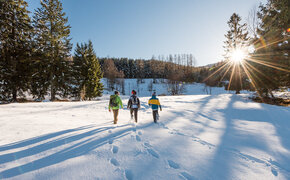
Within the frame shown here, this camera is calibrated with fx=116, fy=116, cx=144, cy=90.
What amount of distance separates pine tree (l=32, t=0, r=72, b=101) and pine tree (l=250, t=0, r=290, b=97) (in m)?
24.4

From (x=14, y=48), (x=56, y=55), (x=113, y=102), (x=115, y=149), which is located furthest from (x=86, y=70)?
(x=115, y=149)

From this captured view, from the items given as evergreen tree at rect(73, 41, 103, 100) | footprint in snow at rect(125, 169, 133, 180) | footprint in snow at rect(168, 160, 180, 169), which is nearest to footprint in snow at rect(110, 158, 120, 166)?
footprint in snow at rect(125, 169, 133, 180)

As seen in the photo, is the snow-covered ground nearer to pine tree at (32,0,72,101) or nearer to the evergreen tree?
pine tree at (32,0,72,101)

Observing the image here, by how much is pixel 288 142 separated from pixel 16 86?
22986mm

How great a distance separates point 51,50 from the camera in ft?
53.3

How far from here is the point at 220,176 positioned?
2.62m

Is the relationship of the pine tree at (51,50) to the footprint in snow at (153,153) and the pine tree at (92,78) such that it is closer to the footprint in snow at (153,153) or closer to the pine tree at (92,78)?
the pine tree at (92,78)

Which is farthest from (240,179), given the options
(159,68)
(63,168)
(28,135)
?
(159,68)

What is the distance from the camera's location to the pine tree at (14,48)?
13008 millimetres

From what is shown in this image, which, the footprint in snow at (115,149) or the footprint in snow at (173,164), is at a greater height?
the footprint in snow at (115,149)

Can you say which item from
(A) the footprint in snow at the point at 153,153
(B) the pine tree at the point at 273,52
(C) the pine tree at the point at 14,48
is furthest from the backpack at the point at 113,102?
(C) the pine tree at the point at 14,48

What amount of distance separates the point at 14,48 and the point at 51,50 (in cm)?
349

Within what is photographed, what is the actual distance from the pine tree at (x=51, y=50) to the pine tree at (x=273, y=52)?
24378 mm

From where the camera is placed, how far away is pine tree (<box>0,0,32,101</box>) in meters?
13.0
